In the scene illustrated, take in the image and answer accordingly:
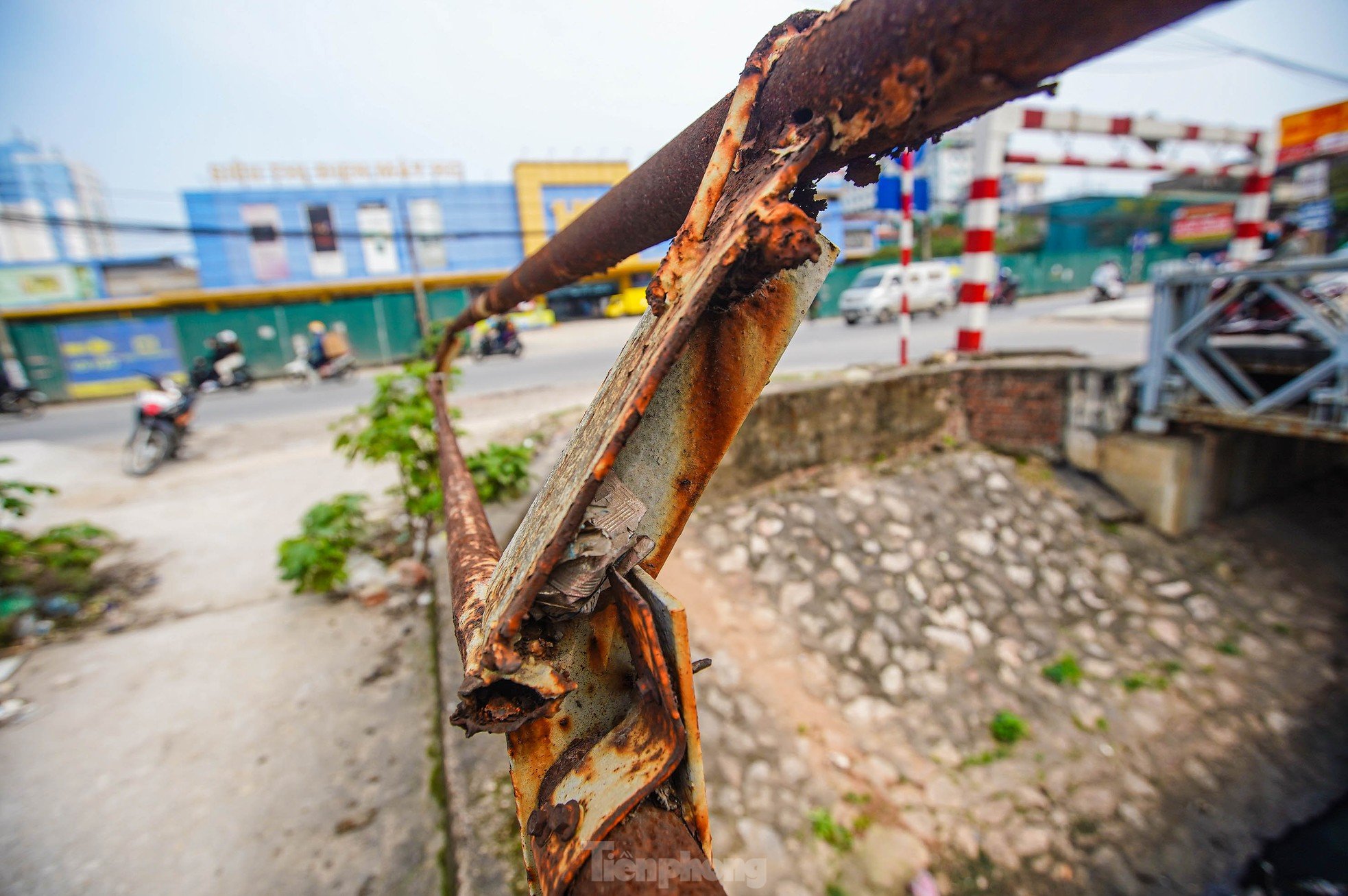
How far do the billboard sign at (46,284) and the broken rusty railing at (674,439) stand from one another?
1012 inches

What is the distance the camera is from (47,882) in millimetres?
1793

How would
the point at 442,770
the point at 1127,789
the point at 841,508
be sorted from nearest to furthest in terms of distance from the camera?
the point at 442,770
the point at 1127,789
the point at 841,508

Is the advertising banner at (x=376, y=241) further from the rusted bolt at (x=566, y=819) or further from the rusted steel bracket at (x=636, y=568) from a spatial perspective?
the rusted bolt at (x=566, y=819)

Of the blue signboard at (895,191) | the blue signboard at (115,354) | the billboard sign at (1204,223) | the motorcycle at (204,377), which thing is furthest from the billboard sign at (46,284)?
the billboard sign at (1204,223)

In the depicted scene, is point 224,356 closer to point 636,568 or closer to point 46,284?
point 636,568

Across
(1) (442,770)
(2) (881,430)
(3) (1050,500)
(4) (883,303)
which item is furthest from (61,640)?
(4) (883,303)

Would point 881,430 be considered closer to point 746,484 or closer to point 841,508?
point 841,508

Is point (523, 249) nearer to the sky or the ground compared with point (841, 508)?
nearer to the sky

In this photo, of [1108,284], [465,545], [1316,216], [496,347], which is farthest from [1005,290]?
[465,545]

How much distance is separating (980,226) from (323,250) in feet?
68.3

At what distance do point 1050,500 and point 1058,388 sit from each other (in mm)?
828

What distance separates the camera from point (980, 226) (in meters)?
4.55

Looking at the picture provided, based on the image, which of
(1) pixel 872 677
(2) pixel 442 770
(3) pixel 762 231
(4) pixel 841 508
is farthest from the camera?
(4) pixel 841 508

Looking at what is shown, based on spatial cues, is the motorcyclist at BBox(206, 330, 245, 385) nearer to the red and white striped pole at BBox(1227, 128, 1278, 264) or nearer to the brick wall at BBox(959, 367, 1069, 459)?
the brick wall at BBox(959, 367, 1069, 459)
